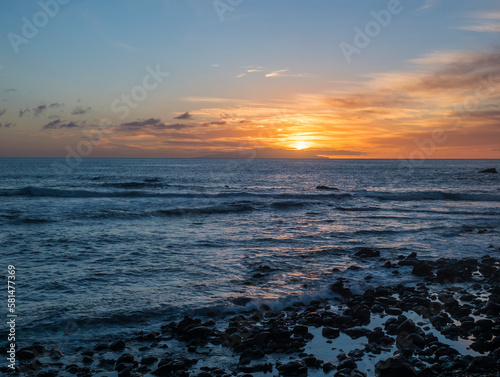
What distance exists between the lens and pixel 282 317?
31.8 feet

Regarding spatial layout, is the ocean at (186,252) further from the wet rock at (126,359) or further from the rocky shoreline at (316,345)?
the wet rock at (126,359)

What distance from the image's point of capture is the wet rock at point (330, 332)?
27.9 ft

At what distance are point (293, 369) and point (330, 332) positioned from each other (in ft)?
6.64

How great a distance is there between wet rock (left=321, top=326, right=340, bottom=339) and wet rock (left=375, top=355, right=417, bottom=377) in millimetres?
1691

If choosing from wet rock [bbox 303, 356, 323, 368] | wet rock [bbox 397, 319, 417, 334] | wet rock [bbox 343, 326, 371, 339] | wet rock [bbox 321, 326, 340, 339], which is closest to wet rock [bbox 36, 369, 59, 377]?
wet rock [bbox 303, 356, 323, 368]

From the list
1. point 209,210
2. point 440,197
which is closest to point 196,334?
point 209,210

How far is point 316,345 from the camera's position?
8031mm

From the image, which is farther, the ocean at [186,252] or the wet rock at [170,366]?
the ocean at [186,252]

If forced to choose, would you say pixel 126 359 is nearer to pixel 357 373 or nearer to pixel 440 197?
pixel 357 373

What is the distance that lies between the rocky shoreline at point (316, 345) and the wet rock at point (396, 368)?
0.06 ft

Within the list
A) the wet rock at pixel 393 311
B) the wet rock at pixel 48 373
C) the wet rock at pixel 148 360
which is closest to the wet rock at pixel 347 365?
the wet rock at pixel 393 311

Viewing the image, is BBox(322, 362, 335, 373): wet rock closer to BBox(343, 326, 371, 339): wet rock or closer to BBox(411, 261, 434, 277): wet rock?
BBox(343, 326, 371, 339): wet rock

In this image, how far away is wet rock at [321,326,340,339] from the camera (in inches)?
335

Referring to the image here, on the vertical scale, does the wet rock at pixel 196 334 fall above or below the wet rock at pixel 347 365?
below
